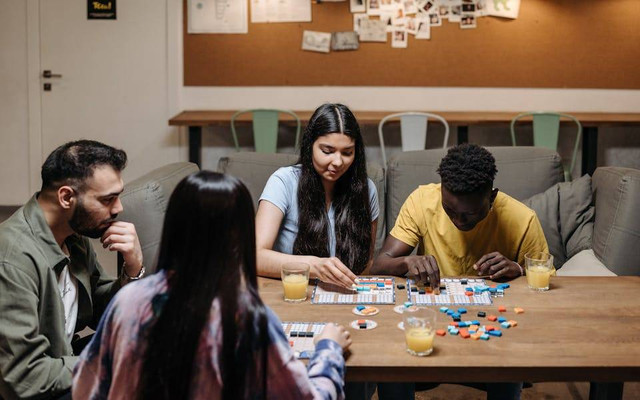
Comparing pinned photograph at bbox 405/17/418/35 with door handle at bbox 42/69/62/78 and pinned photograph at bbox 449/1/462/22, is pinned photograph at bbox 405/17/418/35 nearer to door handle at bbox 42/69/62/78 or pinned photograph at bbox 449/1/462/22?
pinned photograph at bbox 449/1/462/22

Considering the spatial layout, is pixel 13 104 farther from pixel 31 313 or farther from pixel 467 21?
pixel 31 313

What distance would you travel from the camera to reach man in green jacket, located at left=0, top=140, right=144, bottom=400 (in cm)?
166

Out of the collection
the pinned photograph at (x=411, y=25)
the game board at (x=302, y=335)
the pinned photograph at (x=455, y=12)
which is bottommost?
the game board at (x=302, y=335)

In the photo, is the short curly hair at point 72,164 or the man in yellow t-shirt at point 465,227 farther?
the man in yellow t-shirt at point 465,227

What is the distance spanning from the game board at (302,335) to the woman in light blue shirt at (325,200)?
0.65 m

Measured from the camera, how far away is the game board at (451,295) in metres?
1.96

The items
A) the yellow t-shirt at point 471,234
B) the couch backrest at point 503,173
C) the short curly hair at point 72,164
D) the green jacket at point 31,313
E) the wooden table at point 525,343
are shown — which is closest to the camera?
the wooden table at point 525,343

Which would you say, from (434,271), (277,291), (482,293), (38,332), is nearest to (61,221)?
(38,332)

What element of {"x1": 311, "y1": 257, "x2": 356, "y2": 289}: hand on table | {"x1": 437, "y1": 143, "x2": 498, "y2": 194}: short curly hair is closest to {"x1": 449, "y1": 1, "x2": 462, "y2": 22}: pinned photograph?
{"x1": 437, "y1": 143, "x2": 498, "y2": 194}: short curly hair

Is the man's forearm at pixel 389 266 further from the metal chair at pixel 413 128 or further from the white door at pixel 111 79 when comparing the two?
the white door at pixel 111 79

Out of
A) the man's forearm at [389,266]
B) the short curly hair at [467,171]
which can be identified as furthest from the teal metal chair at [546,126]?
the man's forearm at [389,266]

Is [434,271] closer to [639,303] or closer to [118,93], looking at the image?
[639,303]

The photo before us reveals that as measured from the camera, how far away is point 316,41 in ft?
19.0

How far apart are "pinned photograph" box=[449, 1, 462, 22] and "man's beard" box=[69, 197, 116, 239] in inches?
174
